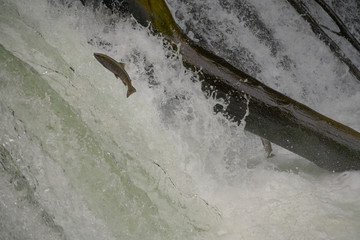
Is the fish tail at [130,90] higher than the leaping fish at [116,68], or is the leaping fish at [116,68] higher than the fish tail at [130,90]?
the leaping fish at [116,68]

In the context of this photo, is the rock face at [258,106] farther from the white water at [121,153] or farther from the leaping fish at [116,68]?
the leaping fish at [116,68]

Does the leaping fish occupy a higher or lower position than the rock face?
lower

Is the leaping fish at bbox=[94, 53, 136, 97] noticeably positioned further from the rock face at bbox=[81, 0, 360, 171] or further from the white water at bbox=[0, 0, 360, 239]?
the rock face at bbox=[81, 0, 360, 171]

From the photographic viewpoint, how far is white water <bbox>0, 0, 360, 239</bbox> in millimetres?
1411

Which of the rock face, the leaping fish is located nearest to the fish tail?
the leaping fish

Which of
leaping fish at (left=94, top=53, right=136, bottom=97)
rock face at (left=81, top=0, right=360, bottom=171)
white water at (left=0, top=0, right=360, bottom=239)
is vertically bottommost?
white water at (left=0, top=0, right=360, bottom=239)

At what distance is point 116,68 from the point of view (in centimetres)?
149

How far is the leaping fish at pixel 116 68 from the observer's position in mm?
1458

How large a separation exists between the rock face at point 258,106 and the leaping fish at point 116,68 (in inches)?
8.1

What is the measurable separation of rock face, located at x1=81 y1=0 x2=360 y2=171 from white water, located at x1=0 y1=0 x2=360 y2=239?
78 millimetres

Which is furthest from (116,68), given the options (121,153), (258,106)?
(258,106)

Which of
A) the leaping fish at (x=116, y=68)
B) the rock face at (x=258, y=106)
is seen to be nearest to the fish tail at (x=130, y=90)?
the leaping fish at (x=116, y=68)

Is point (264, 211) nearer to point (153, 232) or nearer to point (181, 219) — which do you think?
point (181, 219)

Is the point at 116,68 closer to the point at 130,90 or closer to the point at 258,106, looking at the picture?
the point at 130,90
